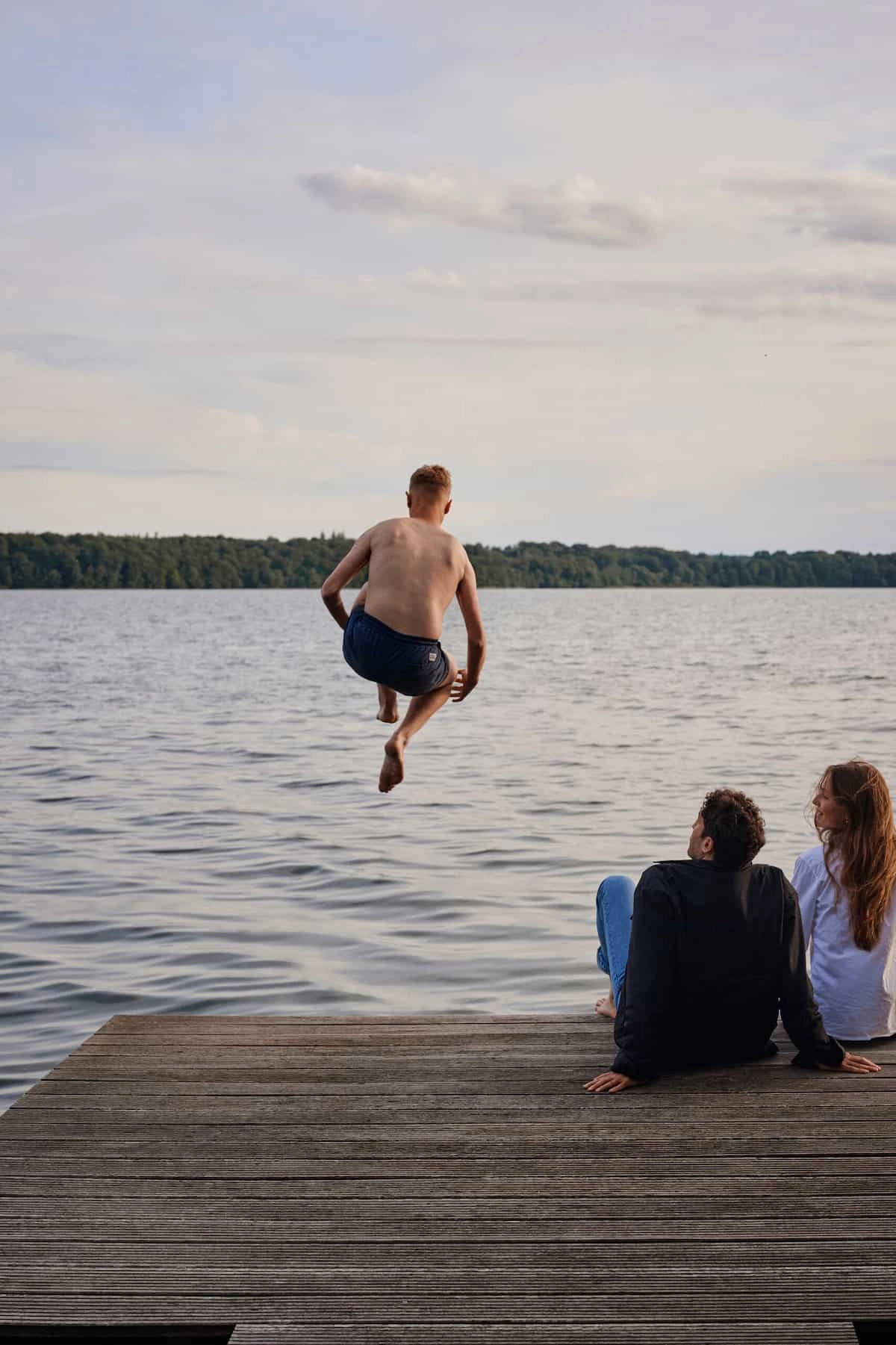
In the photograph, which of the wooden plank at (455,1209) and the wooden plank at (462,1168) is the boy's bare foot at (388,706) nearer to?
the wooden plank at (462,1168)

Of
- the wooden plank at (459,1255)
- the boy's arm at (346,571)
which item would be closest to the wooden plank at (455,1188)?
the wooden plank at (459,1255)

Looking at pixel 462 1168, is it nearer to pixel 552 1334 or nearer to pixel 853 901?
pixel 552 1334

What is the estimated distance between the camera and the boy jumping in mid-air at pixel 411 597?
5754mm

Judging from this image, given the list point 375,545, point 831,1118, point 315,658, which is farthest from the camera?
point 315,658

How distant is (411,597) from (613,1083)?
201 cm

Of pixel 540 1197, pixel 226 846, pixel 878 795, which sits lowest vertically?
pixel 226 846

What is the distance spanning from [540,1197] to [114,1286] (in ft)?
4.08

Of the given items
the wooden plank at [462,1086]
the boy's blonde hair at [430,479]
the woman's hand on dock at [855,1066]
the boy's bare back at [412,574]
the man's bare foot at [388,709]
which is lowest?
the wooden plank at [462,1086]

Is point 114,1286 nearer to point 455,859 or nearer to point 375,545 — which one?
point 375,545

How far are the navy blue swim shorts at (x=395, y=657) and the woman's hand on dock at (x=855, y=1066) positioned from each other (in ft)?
6.92

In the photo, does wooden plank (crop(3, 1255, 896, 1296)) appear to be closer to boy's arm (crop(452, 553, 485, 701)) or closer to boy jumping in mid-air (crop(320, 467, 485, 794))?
boy jumping in mid-air (crop(320, 467, 485, 794))

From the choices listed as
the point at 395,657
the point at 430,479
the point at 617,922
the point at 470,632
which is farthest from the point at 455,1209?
the point at 430,479

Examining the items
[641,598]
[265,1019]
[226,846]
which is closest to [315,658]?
[226,846]

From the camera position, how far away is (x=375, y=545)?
5.82 metres
